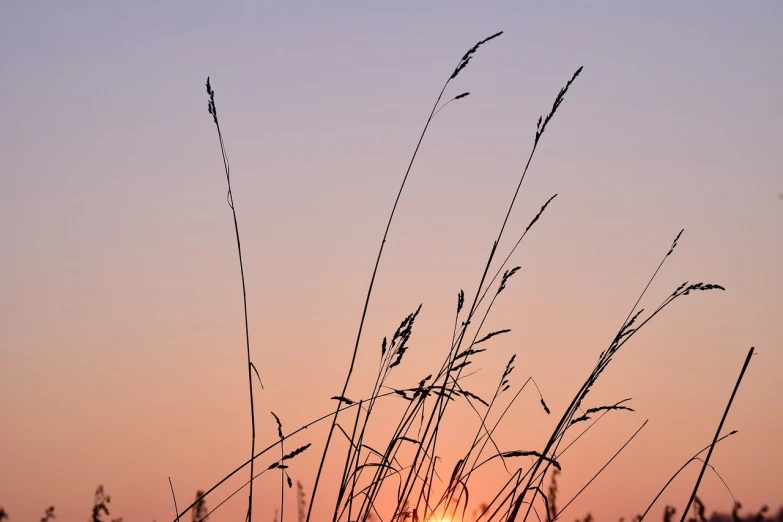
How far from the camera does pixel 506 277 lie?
259cm

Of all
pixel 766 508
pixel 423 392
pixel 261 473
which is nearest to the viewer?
pixel 261 473

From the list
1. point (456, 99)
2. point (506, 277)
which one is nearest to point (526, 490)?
point (506, 277)

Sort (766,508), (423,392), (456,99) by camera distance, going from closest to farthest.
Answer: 1. (423,392)
2. (456,99)
3. (766,508)

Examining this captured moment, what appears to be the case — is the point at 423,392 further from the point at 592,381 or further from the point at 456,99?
the point at 456,99

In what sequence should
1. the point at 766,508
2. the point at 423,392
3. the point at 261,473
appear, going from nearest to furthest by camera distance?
the point at 261,473 < the point at 423,392 < the point at 766,508

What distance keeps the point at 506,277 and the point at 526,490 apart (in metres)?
0.59

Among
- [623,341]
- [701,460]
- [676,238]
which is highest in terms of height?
[676,238]

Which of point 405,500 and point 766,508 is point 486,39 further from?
point 766,508

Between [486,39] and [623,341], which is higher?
[486,39]

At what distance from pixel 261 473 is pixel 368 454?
33 centimetres

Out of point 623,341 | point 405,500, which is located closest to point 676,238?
point 623,341

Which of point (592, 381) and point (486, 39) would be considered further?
point (486, 39)

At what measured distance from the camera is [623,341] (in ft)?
7.86

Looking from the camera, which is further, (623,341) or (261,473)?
(623,341)
